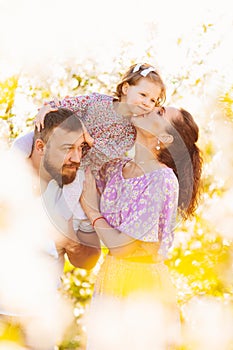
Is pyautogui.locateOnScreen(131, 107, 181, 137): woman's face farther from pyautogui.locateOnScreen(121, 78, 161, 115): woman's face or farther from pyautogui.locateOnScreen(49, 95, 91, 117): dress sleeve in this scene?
pyautogui.locateOnScreen(49, 95, 91, 117): dress sleeve

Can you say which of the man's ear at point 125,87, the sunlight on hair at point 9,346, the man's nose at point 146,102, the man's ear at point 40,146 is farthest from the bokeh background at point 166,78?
the man's ear at point 40,146

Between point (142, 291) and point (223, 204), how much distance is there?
5.66ft

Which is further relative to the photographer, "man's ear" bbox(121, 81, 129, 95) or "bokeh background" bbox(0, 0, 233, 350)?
"bokeh background" bbox(0, 0, 233, 350)

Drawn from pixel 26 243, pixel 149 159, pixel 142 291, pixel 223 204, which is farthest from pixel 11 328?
pixel 223 204

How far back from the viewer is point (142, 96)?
3.20 meters

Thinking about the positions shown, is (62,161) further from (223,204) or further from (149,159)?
(223,204)

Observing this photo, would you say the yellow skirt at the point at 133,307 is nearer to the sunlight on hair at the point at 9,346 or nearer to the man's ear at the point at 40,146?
the sunlight on hair at the point at 9,346

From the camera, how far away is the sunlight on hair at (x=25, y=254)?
3037mm

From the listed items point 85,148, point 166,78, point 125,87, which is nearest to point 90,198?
point 85,148

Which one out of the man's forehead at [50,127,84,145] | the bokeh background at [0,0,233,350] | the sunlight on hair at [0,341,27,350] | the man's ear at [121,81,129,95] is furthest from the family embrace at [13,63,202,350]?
the bokeh background at [0,0,233,350]

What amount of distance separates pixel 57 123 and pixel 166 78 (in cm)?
218

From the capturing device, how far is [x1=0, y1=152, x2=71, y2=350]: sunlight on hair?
3037mm

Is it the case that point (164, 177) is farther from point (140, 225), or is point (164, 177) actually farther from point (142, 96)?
point (142, 96)

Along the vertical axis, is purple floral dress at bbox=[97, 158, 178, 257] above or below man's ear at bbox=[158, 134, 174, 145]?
below
